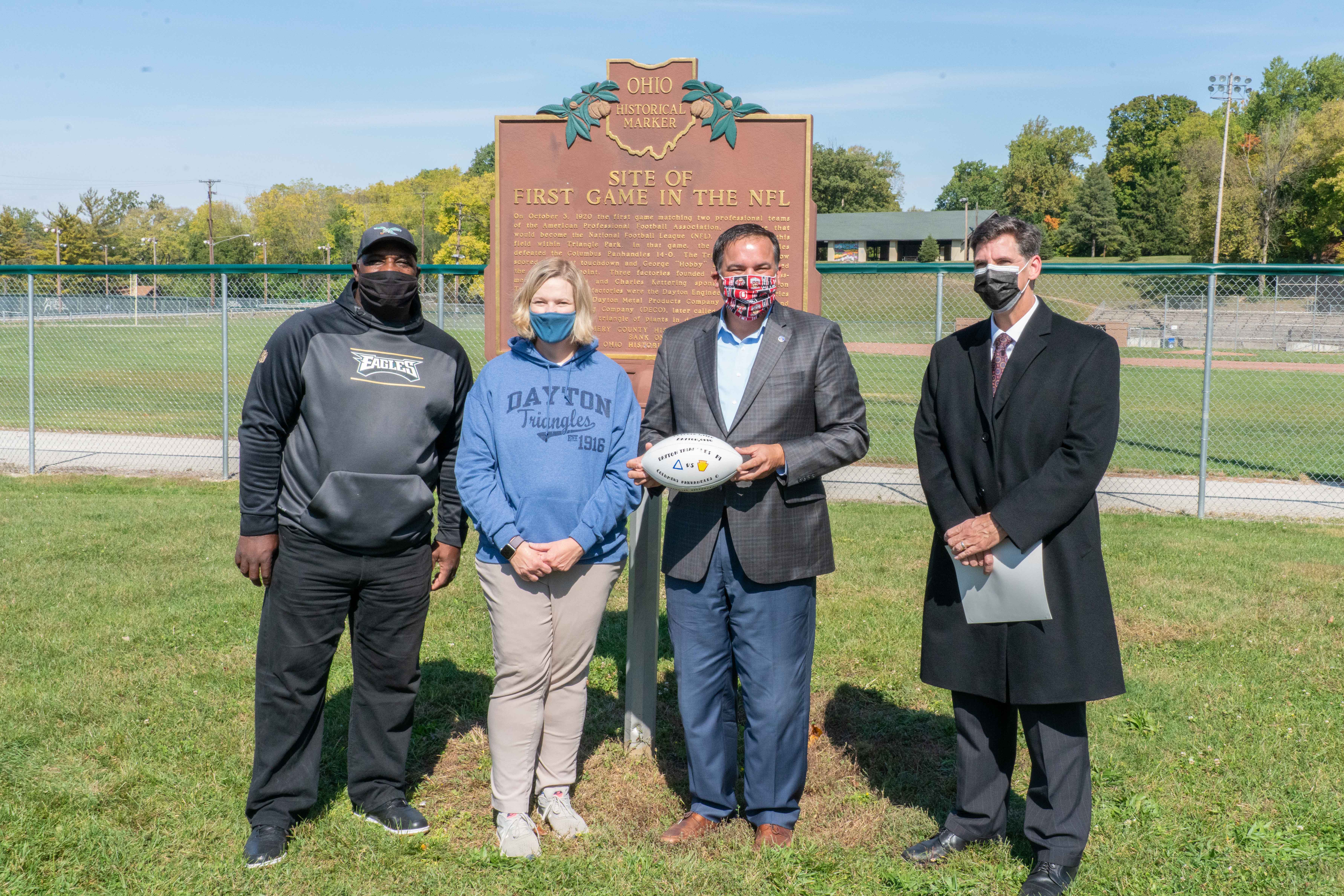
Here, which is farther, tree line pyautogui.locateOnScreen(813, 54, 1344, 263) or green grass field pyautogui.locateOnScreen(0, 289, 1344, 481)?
tree line pyautogui.locateOnScreen(813, 54, 1344, 263)

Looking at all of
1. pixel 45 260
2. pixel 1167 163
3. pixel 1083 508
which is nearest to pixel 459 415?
pixel 1083 508

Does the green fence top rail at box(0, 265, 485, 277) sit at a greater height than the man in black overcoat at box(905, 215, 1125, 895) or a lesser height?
greater

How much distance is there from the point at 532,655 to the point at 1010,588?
164 centimetres

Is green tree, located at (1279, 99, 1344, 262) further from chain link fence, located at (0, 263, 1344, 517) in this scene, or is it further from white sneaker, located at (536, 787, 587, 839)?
white sneaker, located at (536, 787, 587, 839)

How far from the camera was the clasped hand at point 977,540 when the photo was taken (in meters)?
3.18

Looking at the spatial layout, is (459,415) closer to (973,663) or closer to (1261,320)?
(973,663)

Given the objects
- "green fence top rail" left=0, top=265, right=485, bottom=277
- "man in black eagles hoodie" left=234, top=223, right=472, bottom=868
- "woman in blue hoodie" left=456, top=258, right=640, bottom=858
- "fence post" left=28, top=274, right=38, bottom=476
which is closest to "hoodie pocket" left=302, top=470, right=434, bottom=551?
"man in black eagles hoodie" left=234, top=223, right=472, bottom=868

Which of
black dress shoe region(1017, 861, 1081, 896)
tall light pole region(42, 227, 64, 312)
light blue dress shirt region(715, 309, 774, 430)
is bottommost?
black dress shoe region(1017, 861, 1081, 896)

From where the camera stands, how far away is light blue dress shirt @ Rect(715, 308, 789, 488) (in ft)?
11.6

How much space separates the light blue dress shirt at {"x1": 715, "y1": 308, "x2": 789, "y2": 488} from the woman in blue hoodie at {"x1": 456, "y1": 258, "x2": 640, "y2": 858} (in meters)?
0.34

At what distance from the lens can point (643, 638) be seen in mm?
4508

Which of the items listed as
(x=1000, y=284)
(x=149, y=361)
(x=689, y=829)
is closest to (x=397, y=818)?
(x=689, y=829)

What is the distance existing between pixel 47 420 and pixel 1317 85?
310ft

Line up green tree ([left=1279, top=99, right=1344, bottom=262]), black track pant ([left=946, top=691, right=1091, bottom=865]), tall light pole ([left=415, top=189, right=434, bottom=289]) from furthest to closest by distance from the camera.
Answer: tall light pole ([left=415, top=189, right=434, bottom=289]) < green tree ([left=1279, top=99, right=1344, bottom=262]) < black track pant ([left=946, top=691, right=1091, bottom=865])
